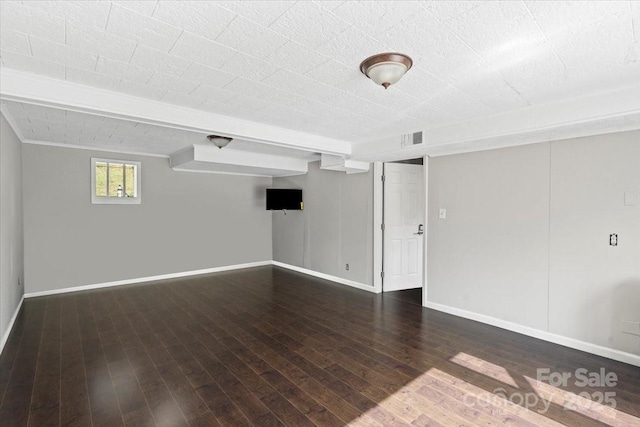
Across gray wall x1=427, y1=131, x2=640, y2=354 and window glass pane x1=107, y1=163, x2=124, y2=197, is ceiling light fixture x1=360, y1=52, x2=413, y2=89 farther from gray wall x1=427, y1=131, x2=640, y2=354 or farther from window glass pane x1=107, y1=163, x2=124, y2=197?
window glass pane x1=107, y1=163, x2=124, y2=197

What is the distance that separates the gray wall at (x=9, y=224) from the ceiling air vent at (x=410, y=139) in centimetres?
437

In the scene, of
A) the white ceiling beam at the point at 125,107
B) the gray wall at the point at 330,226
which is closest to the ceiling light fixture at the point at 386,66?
the white ceiling beam at the point at 125,107

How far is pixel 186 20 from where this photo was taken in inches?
66.1

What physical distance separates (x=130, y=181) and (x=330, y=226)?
379cm

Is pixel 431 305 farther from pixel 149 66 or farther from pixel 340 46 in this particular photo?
pixel 149 66

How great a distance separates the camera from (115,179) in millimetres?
5746

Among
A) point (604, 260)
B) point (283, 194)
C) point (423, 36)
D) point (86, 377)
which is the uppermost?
point (423, 36)

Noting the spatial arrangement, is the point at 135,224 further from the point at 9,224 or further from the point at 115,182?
the point at 9,224

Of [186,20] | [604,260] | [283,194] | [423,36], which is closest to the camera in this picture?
[186,20]

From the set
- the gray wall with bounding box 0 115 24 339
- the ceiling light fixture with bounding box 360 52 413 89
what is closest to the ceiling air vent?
the ceiling light fixture with bounding box 360 52 413 89

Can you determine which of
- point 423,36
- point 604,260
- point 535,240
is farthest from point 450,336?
point 423,36

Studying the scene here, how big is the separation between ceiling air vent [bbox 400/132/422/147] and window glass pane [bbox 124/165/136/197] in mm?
4817

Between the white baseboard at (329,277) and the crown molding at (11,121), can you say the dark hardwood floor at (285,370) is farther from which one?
the crown molding at (11,121)

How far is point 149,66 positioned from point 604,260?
4.24 meters
